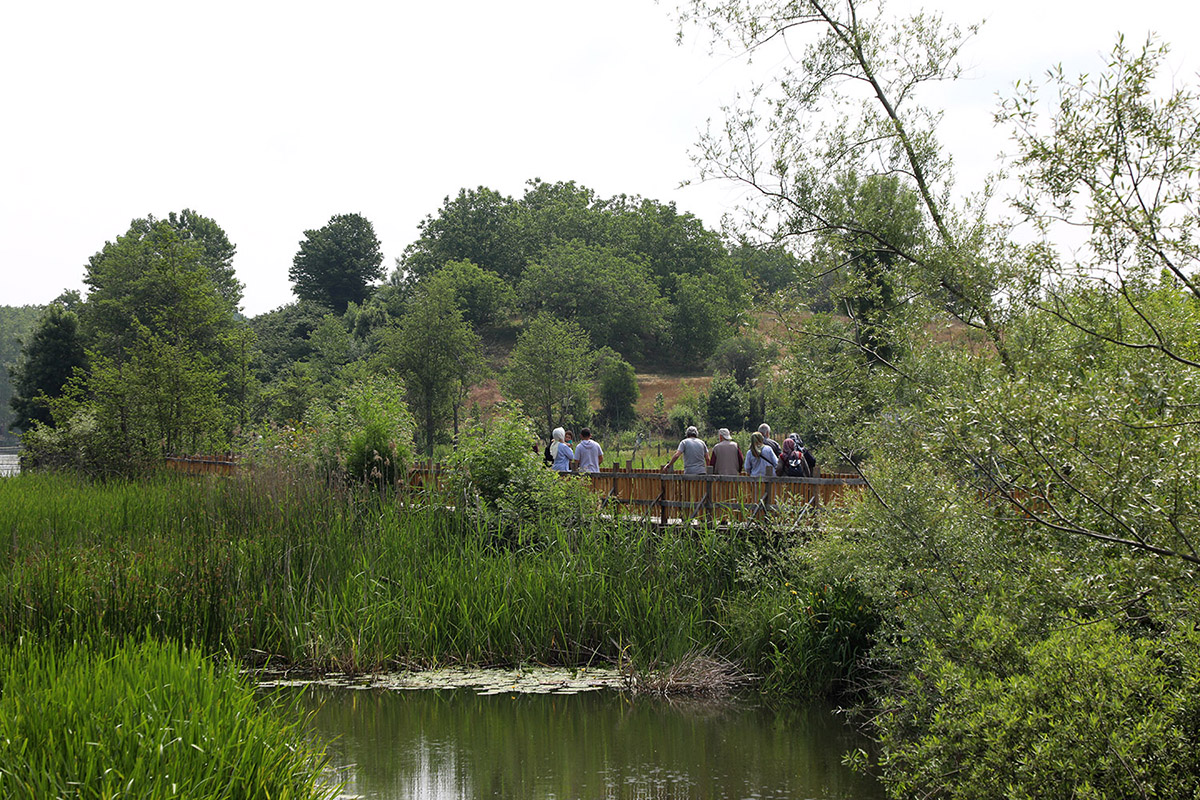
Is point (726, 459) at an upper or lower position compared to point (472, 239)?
lower

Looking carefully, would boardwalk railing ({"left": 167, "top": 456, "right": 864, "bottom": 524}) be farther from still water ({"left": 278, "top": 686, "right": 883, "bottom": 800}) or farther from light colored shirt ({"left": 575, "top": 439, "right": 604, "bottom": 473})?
still water ({"left": 278, "top": 686, "right": 883, "bottom": 800})

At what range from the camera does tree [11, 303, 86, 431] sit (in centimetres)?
5138

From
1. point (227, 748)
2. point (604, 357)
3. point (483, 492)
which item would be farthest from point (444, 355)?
point (227, 748)

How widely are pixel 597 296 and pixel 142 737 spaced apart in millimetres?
74472

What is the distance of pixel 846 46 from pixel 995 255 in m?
3.28

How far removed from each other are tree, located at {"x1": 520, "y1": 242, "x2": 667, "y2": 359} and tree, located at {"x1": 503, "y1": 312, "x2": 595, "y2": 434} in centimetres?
2205

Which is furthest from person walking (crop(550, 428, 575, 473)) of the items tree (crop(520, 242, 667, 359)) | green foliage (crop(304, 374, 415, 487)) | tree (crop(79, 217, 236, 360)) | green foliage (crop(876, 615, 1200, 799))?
tree (crop(520, 242, 667, 359))

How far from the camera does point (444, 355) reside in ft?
155

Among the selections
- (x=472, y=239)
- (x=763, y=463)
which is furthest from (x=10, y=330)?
(x=763, y=463)

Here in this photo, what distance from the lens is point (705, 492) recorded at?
41.5ft

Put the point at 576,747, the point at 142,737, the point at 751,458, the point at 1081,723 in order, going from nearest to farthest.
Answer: the point at 142,737
the point at 1081,723
the point at 576,747
the point at 751,458

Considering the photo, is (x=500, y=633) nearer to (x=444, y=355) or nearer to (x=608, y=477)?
(x=608, y=477)

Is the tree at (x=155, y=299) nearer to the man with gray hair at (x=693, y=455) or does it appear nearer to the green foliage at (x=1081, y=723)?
the man with gray hair at (x=693, y=455)

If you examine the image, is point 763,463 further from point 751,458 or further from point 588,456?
point 588,456
